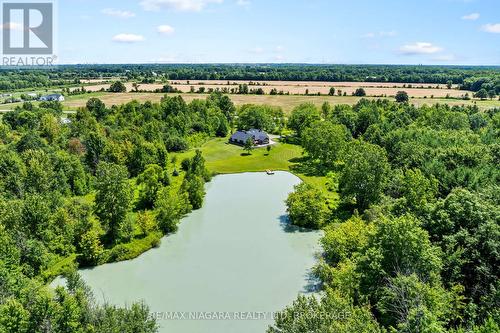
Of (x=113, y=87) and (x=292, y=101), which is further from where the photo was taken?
(x=113, y=87)

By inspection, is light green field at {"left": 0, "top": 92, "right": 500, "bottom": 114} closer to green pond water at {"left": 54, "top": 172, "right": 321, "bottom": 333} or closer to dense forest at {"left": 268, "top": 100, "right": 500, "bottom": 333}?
dense forest at {"left": 268, "top": 100, "right": 500, "bottom": 333}

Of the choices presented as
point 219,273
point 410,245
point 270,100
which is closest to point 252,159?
point 219,273

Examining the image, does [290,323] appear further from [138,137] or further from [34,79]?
[34,79]

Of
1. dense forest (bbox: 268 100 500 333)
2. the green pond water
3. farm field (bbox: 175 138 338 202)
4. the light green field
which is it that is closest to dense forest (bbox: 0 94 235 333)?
the green pond water

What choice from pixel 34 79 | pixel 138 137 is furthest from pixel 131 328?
pixel 34 79

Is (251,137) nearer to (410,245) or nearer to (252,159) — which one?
(252,159)

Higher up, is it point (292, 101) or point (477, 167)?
point (292, 101)
